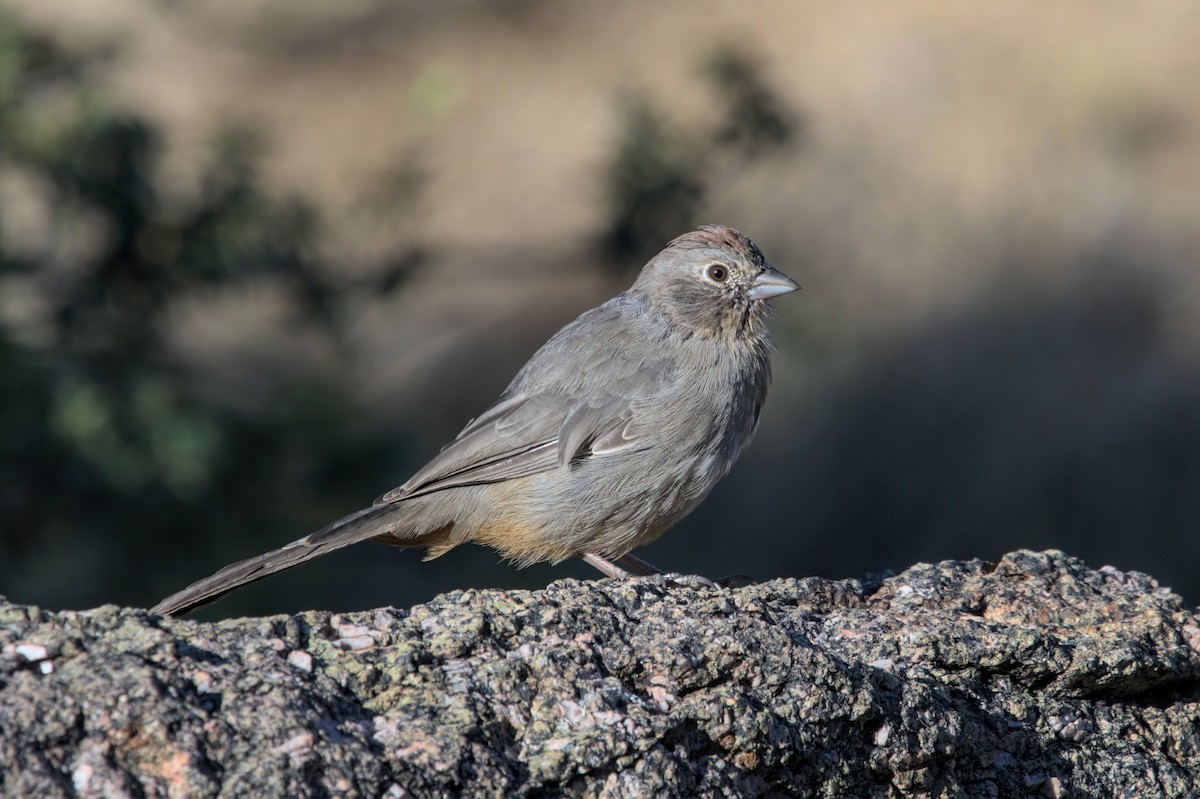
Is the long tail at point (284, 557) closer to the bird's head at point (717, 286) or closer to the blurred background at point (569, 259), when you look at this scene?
the bird's head at point (717, 286)

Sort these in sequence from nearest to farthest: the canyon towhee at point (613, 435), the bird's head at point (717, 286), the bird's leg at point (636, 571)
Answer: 1. the bird's leg at point (636, 571)
2. the canyon towhee at point (613, 435)
3. the bird's head at point (717, 286)

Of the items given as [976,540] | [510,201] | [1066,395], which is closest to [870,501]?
[976,540]

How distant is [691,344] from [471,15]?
8.75 m

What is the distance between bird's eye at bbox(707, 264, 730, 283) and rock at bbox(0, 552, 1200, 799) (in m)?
1.88

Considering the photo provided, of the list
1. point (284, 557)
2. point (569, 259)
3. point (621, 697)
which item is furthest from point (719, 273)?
point (569, 259)

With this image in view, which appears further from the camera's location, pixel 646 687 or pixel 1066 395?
pixel 1066 395

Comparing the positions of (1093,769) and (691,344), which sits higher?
(691,344)

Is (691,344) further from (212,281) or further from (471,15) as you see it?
(471,15)

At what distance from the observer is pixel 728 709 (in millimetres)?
2838

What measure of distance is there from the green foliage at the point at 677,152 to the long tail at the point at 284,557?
4.82m

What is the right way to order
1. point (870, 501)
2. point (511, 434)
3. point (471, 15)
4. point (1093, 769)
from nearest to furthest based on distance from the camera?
point (1093, 769) < point (511, 434) < point (870, 501) < point (471, 15)

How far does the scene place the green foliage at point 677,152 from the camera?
9289 mm

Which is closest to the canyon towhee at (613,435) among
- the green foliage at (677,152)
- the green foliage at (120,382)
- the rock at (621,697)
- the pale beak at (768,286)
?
the pale beak at (768,286)

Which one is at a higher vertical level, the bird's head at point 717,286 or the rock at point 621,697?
the bird's head at point 717,286
